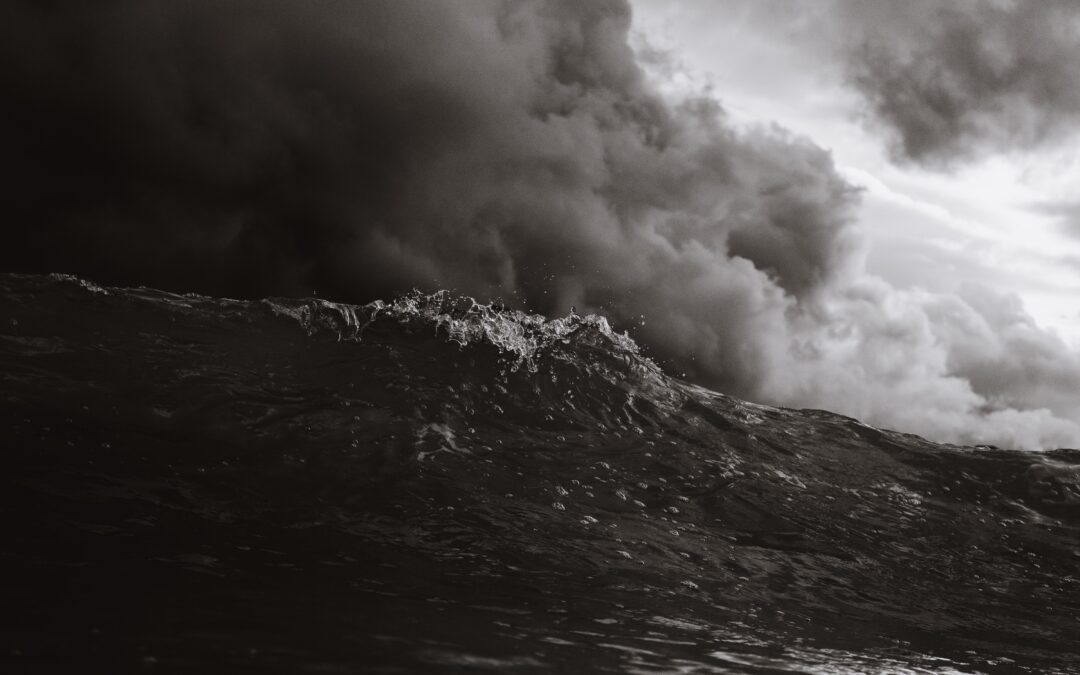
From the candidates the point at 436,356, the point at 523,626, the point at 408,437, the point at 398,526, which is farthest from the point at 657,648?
the point at 436,356

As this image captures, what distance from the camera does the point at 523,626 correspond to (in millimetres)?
5801

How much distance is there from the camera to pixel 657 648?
223 inches

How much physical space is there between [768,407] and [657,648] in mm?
17963

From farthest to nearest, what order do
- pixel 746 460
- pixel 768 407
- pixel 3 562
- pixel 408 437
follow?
pixel 768 407
pixel 746 460
pixel 408 437
pixel 3 562

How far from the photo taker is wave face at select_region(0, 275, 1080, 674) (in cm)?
509

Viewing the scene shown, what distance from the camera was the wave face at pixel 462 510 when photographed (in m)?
5.09

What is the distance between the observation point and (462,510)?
10.3 meters

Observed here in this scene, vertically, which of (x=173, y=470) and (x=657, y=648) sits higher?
(x=173, y=470)

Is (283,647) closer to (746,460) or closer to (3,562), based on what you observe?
(3,562)

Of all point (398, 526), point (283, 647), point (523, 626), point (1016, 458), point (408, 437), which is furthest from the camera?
point (1016, 458)

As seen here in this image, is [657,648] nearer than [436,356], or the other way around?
[657,648]

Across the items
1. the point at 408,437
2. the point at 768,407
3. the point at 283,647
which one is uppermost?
the point at 768,407

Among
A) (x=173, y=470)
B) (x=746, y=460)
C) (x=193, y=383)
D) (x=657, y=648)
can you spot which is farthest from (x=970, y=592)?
(x=193, y=383)

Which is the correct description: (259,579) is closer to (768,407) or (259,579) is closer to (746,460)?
(746,460)
